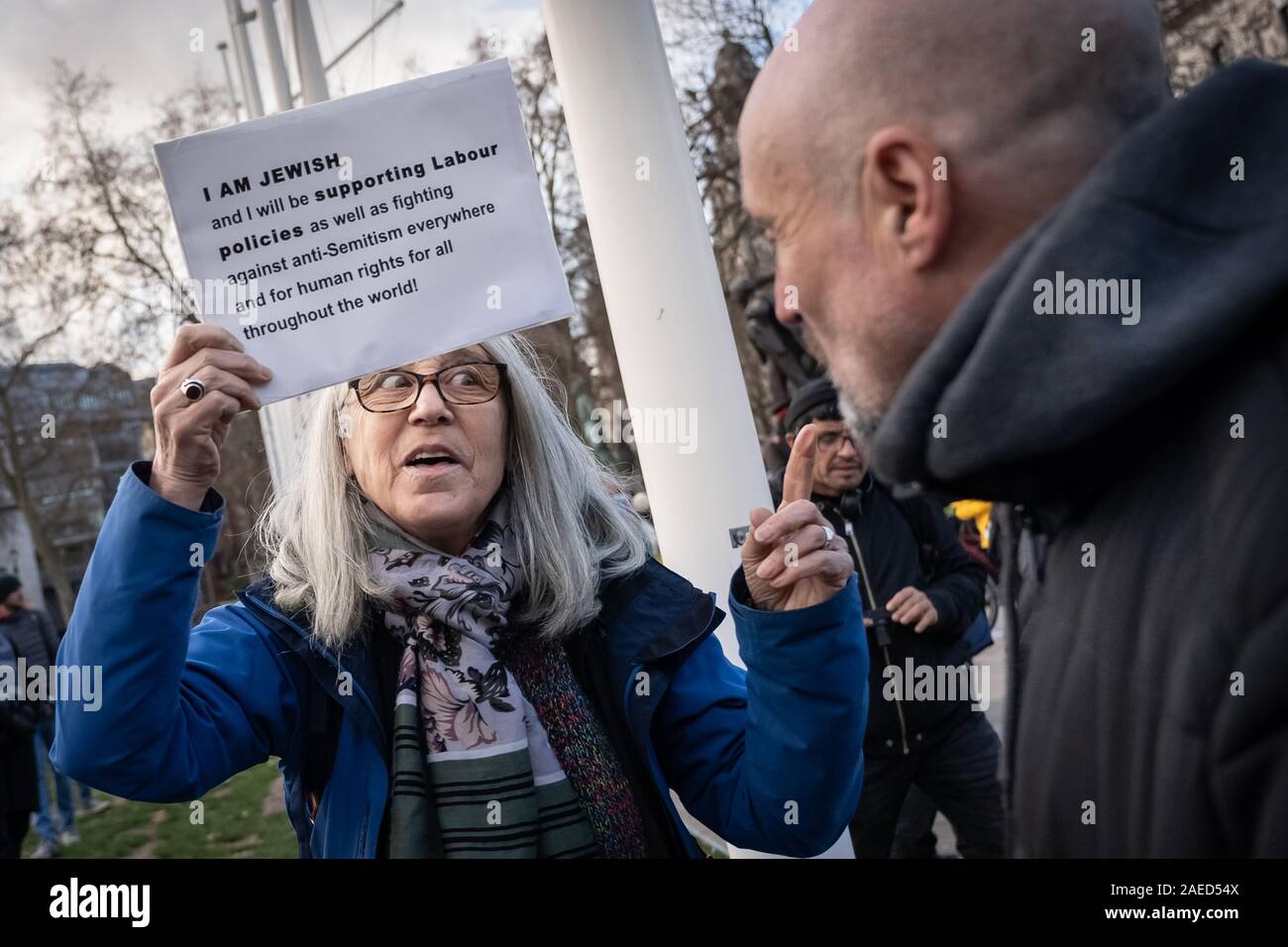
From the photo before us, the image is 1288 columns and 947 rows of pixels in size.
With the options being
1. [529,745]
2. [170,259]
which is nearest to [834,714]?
[529,745]

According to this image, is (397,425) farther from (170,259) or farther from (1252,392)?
(170,259)

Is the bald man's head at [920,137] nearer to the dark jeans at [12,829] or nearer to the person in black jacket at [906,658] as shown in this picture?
the person in black jacket at [906,658]

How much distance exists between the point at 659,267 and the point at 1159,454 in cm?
249

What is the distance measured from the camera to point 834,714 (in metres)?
1.92

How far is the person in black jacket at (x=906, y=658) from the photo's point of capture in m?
3.98

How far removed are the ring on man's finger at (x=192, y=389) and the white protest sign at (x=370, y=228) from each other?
113 millimetres

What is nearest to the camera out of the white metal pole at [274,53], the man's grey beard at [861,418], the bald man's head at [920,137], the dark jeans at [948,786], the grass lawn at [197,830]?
the bald man's head at [920,137]

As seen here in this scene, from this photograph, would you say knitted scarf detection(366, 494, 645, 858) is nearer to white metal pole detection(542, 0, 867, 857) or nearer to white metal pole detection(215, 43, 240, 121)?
white metal pole detection(542, 0, 867, 857)

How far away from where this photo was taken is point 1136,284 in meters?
0.93

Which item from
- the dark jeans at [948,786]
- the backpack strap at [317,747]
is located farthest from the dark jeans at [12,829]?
the backpack strap at [317,747]

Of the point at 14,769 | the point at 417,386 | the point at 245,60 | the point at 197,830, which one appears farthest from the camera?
the point at 245,60

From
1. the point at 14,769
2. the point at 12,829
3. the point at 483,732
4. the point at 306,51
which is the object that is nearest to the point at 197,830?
the point at 12,829

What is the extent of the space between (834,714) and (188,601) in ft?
3.38

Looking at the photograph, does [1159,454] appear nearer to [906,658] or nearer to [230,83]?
[906,658]
